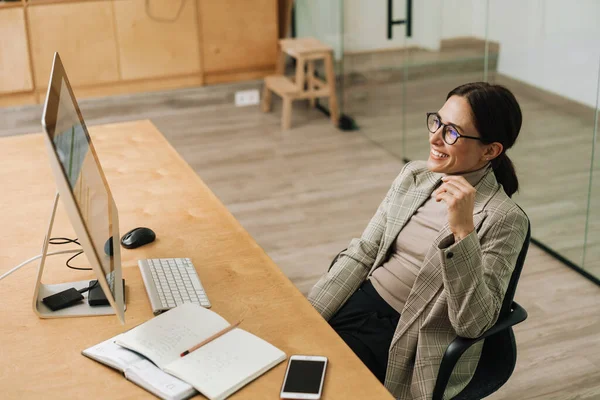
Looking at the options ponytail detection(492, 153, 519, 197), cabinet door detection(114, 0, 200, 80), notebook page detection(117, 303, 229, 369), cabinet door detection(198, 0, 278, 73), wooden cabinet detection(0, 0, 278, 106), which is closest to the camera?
notebook page detection(117, 303, 229, 369)

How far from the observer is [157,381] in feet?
5.03

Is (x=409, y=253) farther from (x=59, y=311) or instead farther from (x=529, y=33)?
(x=529, y=33)

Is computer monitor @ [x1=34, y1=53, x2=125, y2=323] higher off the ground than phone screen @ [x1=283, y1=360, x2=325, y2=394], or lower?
higher

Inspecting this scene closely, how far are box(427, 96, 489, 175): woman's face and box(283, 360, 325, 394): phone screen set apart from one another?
0.63 m

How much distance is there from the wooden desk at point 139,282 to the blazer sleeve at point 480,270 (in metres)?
0.29

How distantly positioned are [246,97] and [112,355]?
14.6 ft

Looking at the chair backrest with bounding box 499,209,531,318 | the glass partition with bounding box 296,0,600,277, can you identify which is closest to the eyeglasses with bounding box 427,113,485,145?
the chair backrest with bounding box 499,209,531,318

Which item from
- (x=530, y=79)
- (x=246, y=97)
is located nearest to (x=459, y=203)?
(x=530, y=79)

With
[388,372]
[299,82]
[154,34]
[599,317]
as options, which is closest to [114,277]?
[388,372]

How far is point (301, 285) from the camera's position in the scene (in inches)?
131

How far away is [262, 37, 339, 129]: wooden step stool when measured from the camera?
533cm

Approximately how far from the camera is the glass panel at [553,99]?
316 centimetres

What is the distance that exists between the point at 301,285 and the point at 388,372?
4.63 feet

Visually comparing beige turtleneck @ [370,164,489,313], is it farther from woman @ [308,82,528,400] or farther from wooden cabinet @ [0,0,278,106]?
wooden cabinet @ [0,0,278,106]
